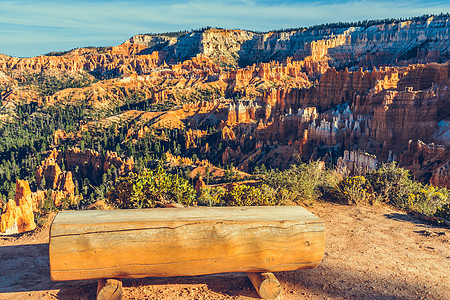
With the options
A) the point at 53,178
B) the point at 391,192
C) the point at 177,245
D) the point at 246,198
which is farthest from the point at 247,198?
the point at 53,178

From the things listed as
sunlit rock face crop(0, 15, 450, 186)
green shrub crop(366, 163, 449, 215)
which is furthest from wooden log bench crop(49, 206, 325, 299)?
sunlit rock face crop(0, 15, 450, 186)

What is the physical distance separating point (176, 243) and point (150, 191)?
4.22 metres

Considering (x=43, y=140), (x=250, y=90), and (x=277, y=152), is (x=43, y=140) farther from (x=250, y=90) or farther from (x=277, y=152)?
(x=250, y=90)

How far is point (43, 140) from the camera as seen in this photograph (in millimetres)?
77812

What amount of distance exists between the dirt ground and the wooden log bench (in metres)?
0.43

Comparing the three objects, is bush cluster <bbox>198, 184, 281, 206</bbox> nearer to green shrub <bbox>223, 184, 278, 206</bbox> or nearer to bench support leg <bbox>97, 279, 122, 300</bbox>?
green shrub <bbox>223, 184, 278, 206</bbox>

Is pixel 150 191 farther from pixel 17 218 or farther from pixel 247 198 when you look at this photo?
pixel 17 218

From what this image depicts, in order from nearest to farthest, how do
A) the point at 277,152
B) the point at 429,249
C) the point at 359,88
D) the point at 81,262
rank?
the point at 81,262
the point at 429,249
the point at 277,152
the point at 359,88

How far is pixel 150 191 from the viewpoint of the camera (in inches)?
348

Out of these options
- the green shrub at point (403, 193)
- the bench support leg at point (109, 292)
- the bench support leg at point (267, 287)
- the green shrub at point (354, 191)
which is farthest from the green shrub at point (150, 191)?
the green shrub at point (403, 193)

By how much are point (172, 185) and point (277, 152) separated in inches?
1821

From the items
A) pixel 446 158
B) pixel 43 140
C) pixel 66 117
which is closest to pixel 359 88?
pixel 446 158

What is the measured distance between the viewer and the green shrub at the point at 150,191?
344 inches

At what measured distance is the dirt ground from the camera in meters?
5.17
